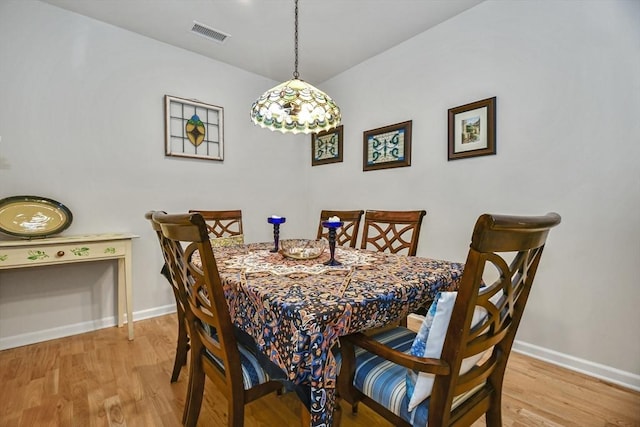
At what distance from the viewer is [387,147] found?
292cm

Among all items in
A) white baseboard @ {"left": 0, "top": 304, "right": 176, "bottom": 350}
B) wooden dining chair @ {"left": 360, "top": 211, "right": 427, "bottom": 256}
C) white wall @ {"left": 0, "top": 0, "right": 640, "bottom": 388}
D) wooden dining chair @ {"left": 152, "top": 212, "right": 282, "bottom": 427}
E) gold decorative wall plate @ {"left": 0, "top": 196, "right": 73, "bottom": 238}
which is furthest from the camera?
white baseboard @ {"left": 0, "top": 304, "right": 176, "bottom": 350}

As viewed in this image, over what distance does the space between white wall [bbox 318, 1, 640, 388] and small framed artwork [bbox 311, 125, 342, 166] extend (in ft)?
3.29

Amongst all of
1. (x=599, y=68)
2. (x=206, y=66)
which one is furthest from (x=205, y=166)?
(x=599, y=68)

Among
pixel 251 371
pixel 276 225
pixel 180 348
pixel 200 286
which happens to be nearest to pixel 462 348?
pixel 251 371

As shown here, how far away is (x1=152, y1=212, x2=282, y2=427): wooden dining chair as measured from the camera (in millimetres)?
913

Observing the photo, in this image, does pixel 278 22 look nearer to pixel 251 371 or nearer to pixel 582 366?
pixel 251 371

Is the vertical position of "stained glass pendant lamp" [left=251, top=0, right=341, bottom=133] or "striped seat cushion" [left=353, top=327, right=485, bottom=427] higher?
"stained glass pendant lamp" [left=251, top=0, right=341, bottom=133]

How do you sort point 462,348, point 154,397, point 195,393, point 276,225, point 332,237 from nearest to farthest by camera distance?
point 462,348 < point 195,393 < point 332,237 < point 154,397 < point 276,225

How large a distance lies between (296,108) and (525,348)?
225 cm

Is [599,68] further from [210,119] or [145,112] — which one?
[145,112]

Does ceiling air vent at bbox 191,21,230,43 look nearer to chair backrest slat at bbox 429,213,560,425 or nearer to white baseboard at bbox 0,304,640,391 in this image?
white baseboard at bbox 0,304,640,391

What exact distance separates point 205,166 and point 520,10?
2878 mm

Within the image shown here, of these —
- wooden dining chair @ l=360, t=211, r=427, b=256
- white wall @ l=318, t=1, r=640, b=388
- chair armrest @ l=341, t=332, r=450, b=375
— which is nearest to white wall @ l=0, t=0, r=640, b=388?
white wall @ l=318, t=1, r=640, b=388

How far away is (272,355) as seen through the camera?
931mm
